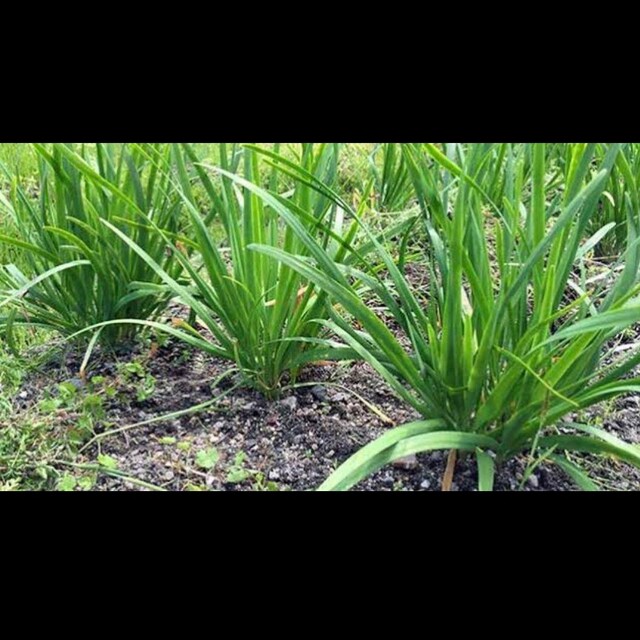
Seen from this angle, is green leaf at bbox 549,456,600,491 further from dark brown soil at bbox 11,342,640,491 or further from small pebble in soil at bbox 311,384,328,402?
small pebble in soil at bbox 311,384,328,402

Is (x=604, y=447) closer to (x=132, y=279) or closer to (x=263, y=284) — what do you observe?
(x=263, y=284)

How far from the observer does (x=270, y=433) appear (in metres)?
1.27

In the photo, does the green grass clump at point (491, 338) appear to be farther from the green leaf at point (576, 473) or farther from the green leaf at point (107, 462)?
the green leaf at point (107, 462)

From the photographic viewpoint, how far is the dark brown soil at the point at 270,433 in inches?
45.7

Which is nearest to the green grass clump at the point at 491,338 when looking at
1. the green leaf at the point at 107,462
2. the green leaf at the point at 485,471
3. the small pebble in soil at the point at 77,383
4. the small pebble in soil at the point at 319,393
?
the green leaf at the point at 485,471

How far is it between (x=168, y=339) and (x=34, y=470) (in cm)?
40

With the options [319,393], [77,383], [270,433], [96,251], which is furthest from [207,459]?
[96,251]

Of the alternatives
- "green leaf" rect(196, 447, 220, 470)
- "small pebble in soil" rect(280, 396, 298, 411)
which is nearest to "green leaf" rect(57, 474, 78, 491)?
"green leaf" rect(196, 447, 220, 470)

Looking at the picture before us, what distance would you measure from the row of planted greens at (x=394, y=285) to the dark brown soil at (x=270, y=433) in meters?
0.04

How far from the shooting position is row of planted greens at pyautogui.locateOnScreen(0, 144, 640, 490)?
104 cm

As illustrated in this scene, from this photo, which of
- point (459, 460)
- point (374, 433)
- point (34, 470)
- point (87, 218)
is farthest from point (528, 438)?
point (87, 218)

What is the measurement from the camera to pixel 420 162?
1115mm

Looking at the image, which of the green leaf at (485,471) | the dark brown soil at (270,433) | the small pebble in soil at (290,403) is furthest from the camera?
the small pebble in soil at (290,403)

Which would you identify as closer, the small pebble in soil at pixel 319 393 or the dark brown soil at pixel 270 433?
the dark brown soil at pixel 270 433
